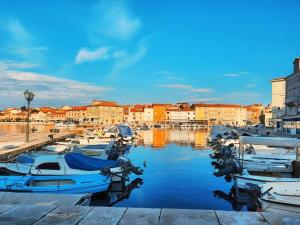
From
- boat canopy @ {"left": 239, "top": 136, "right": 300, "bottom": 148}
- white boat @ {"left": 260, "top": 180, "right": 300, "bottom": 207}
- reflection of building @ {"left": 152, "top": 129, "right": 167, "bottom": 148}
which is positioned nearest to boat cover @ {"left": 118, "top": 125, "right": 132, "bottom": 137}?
reflection of building @ {"left": 152, "top": 129, "right": 167, "bottom": 148}

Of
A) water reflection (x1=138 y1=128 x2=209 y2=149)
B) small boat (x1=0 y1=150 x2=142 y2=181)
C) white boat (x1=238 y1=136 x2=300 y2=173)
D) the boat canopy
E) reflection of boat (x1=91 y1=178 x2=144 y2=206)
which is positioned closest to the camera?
small boat (x1=0 y1=150 x2=142 y2=181)

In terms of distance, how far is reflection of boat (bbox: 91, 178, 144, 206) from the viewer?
19062 millimetres

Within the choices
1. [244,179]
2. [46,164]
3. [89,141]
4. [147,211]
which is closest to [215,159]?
[89,141]

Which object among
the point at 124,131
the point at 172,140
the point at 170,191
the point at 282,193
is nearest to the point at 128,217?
the point at 282,193

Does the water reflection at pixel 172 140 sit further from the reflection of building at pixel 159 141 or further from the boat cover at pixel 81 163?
the boat cover at pixel 81 163

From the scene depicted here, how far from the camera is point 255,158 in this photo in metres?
27.5

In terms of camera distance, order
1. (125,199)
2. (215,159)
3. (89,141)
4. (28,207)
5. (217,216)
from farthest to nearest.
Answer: (89,141), (215,159), (125,199), (28,207), (217,216)

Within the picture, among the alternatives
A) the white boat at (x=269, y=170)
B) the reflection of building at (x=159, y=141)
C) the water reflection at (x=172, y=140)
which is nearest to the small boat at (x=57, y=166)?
the white boat at (x=269, y=170)

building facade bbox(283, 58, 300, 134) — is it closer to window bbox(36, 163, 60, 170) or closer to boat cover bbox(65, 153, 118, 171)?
boat cover bbox(65, 153, 118, 171)

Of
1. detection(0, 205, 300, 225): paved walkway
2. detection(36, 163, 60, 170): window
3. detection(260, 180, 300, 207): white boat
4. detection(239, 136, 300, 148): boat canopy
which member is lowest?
detection(260, 180, 300, 207): white boat

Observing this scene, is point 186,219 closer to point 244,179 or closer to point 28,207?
point 28,207

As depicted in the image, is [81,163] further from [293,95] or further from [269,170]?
[293,95]

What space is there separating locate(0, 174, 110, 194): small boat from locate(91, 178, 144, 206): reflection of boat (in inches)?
19.3

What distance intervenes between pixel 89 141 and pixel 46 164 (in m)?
30.6
